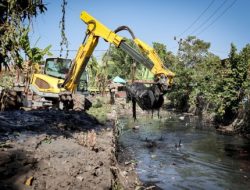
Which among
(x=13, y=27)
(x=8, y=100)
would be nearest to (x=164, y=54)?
(x=8, y=100)

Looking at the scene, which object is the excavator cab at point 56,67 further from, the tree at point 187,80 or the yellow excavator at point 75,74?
the tree at point 187,80

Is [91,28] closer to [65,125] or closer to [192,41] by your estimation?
[65,125]

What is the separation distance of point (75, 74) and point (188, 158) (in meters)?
6.22

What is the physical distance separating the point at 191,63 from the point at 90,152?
1607 inches

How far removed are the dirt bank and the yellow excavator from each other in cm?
333

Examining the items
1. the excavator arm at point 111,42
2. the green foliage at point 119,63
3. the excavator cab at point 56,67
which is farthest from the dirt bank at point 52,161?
the green foliage at point 119,63

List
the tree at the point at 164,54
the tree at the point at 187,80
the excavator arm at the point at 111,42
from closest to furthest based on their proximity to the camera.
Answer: the excavator arm at the point at 111,42, the tree at the point at 187,80, the tree at the point at 164,54

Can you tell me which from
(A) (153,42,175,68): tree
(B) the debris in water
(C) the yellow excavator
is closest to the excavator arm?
(C) the yellow excavator

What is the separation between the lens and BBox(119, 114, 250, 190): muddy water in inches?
435

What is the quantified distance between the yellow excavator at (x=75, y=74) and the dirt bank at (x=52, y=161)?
333 cm

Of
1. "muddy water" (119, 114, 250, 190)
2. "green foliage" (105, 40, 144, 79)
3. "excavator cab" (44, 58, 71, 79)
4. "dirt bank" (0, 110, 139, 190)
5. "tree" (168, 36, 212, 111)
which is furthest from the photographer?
"green foliage" (105, 40, 144, 79)

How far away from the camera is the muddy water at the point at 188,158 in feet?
36.2

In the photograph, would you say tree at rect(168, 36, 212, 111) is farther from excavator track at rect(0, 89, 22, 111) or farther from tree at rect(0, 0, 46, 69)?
tree at rect(0, 0, 46, 69)

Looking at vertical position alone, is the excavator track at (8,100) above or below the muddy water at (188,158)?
above
